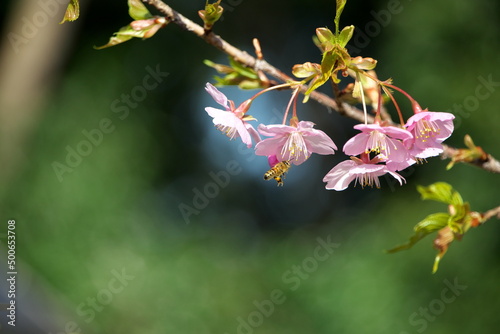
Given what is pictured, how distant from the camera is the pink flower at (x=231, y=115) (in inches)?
32.0

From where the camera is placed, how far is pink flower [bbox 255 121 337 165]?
76cm

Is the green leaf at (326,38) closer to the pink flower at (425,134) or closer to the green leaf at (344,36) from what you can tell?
the green leaf at (344,36)

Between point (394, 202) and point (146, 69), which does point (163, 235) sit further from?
point (394, 202)

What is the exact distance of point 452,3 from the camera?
324 cm

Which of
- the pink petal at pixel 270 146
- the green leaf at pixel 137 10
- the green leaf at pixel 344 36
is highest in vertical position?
the green leaf at pixel 137 10

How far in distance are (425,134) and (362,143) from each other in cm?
9

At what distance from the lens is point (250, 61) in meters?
0.95

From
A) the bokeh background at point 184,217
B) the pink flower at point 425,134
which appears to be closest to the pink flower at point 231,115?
the pink flower at point 425,134

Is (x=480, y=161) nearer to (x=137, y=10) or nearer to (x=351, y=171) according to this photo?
(x=351, y=171)

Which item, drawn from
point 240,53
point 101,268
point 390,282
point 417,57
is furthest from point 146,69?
point 240,53

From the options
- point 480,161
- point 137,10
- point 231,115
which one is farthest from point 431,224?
point 137,10

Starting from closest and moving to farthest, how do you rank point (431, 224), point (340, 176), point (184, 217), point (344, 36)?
point (344, 36) → point (340, 176) → point (431, 224) → point (184, 217)

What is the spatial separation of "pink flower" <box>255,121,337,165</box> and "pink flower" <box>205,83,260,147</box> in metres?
0.03

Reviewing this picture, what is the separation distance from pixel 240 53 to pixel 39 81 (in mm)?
2956
